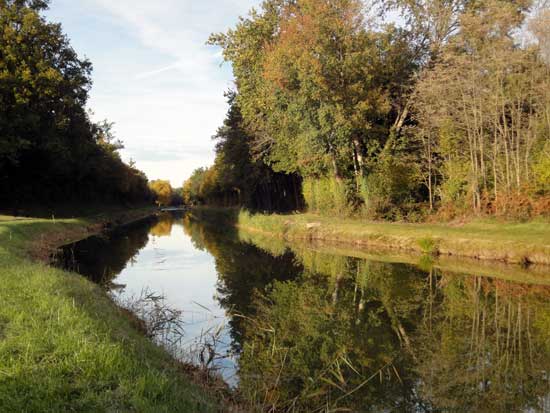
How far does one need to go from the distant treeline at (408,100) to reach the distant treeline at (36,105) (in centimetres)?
1422

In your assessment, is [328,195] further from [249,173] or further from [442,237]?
[442,237]

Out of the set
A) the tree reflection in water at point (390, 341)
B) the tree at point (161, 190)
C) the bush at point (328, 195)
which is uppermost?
the tree at point (161, 190)

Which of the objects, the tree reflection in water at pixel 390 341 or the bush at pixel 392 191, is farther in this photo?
the bush at pixel 392 191

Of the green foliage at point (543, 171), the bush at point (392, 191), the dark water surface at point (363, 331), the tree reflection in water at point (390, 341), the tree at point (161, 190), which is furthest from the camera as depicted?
the tree at point (161, 190)

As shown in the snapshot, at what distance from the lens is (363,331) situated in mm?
11375

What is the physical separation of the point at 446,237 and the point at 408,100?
434 inches

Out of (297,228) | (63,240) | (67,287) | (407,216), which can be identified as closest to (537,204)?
(407,216)

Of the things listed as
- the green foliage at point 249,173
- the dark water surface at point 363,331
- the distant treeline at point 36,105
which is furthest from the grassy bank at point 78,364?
the green foliage at point 249,173

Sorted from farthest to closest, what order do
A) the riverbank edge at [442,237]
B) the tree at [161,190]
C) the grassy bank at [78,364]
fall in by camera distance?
the tree at [161,190] → the riverbank edge at [442,237] → the grassy bank at [78,364]

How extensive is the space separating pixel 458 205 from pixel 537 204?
570 cm

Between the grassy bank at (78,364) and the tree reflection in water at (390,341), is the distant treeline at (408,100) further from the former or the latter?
the grassy bank at (78,364)

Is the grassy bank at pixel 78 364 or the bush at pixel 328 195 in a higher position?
the bush at pixel 328 195

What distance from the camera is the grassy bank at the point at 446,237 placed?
19.9 metres

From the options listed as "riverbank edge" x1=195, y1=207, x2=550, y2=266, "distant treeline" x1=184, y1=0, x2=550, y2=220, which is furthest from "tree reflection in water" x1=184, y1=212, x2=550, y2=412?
"distant treeline" x1=184, y1=0, x2=550, y2=220
